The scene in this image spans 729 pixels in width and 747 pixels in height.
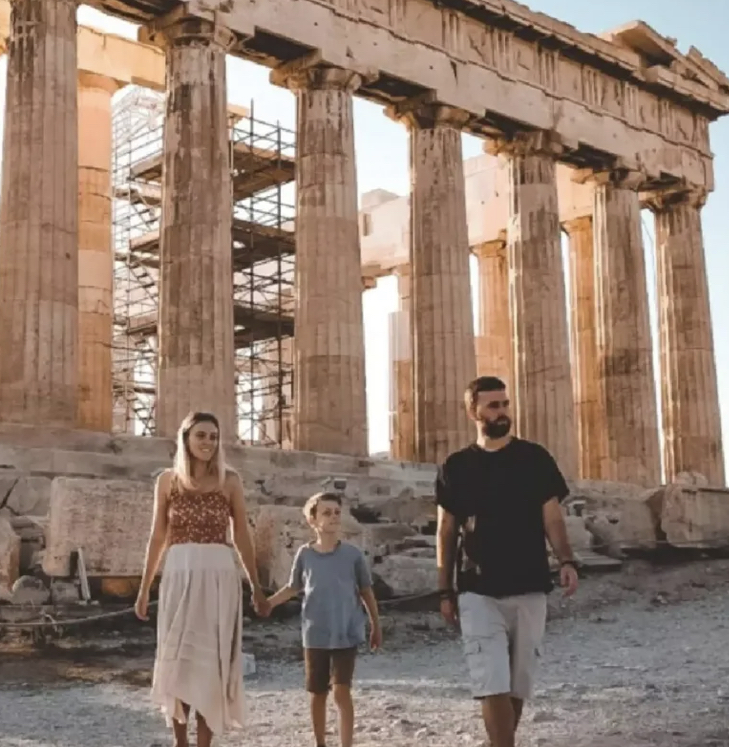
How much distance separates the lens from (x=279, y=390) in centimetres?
2964

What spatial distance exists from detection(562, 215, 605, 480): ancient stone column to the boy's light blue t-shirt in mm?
23501

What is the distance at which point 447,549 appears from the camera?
19.8 feet

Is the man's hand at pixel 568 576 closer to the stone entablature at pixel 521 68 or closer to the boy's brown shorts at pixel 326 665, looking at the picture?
the boy's brown shorts at pixel 326 665

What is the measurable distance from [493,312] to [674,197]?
5.89 meters

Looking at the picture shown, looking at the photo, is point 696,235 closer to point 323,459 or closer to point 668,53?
point 668,53

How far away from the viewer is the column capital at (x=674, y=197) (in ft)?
101

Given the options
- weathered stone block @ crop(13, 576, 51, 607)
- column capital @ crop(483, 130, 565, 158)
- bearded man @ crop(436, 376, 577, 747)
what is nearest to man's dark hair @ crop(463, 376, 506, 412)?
bearded man @ crop(436, 376, 577, 747)

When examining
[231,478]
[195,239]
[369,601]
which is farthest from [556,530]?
[195,239]

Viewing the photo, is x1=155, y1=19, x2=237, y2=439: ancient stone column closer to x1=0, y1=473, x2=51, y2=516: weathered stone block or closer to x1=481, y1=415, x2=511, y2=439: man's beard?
x1=0, y1=473, x2=51, y2=516: weathered stone block

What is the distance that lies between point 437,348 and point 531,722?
53.9ft

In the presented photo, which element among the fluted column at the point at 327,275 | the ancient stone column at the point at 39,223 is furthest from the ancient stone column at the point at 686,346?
the ancient stone column at the point at 39,223

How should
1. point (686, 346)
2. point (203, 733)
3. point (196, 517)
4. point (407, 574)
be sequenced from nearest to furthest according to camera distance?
point (203, 733), point (196, 517), point (407, 574), point (686, 346)

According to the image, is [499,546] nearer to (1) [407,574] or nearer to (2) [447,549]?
(2) [447,549]

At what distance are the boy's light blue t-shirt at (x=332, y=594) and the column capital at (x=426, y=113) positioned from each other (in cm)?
1847
